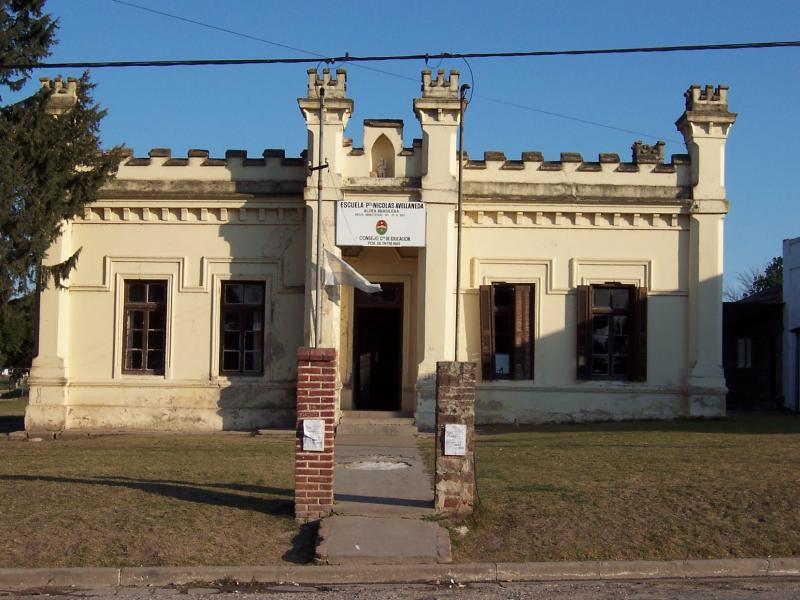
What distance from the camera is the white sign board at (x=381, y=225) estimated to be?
68.4 ft

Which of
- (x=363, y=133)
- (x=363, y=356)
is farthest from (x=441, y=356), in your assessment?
(x=363, y=133)

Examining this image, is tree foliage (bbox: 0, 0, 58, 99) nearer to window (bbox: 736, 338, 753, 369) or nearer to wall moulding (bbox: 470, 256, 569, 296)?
wall moulding (bbox: 470, 256, 569, 296)

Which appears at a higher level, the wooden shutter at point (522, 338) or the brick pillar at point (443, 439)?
the wooden shutter at point (522, 338)

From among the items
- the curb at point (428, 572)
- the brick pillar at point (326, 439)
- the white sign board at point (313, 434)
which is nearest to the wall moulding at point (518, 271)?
the brick pillar at point (326, 439)

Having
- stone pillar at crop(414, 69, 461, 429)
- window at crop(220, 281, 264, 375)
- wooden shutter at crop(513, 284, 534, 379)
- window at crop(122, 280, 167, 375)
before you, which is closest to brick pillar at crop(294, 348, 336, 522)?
stone pillar at crop(414, 69, 461, 429)

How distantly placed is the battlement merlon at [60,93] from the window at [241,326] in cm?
516

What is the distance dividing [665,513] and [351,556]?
3.54m

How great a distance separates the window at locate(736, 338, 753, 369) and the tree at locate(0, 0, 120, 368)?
62.4ft

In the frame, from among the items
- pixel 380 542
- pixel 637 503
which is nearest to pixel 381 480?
pixel 380 542

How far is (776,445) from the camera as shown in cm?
1577

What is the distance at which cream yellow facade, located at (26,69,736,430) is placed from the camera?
70.9 feet

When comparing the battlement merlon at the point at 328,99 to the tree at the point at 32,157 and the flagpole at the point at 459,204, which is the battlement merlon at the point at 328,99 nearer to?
the flagpole at the point at 459,204

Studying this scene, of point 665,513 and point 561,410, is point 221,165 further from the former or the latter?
point 665,513

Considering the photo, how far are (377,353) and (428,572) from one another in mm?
13752
